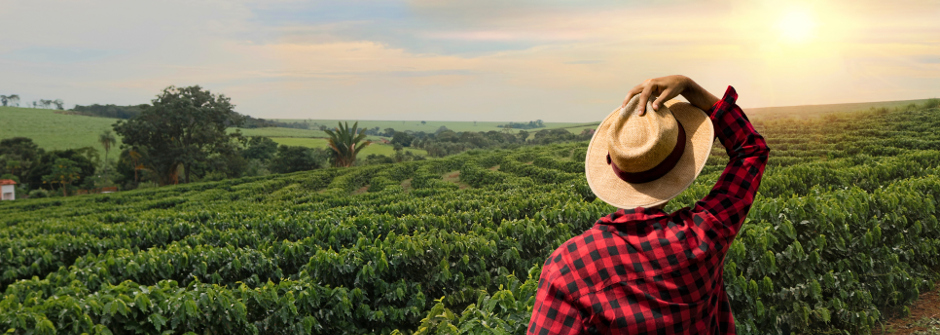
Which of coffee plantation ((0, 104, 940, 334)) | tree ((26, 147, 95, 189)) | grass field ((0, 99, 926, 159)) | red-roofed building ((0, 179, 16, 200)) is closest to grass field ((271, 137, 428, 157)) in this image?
→ grass field ((0, 99, 926, 159))

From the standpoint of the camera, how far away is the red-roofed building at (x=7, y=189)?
44.1m

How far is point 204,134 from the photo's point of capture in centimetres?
5172

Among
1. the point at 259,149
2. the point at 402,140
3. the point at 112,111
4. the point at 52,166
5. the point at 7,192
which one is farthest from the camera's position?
the point at 112,111

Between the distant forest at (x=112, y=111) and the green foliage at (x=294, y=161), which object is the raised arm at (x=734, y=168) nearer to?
the green foliage at (x=294, y=161)

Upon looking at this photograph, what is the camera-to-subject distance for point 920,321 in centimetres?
534

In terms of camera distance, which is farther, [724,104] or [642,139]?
[724,104]

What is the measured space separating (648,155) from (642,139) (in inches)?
2.3

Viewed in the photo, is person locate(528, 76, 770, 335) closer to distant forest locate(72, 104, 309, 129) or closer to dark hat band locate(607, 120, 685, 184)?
dark hat band locate(607, 120, 685, 184)

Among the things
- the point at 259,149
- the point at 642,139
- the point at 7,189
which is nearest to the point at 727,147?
the point at 642,139

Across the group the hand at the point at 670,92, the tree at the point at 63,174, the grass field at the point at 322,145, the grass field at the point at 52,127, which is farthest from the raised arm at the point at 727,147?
the grass field at the point at 52,127

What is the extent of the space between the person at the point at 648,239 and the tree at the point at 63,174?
Result: 208 feet

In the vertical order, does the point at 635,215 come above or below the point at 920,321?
above

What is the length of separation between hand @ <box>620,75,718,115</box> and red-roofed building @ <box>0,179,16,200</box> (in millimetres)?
60117

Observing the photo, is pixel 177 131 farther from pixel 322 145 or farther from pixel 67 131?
pixel 67 131
